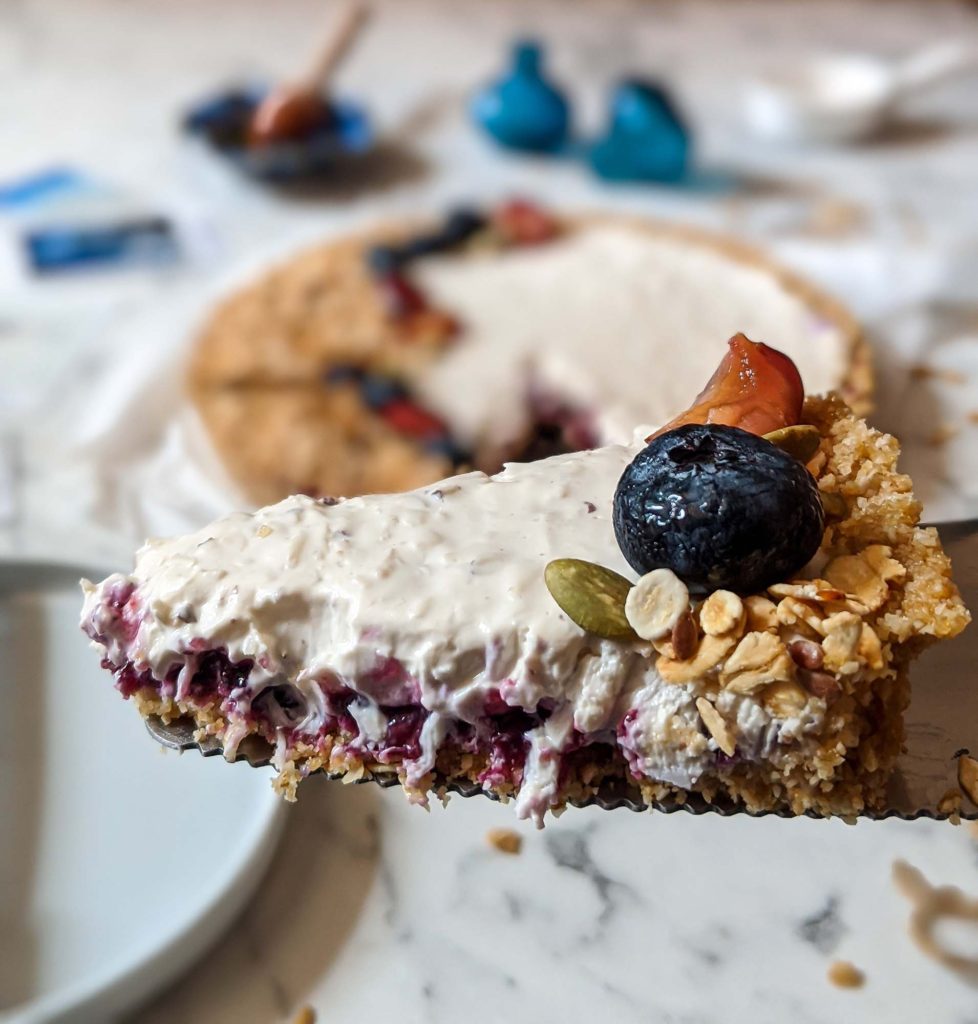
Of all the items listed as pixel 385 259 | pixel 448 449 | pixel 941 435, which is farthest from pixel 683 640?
pixel 385 259

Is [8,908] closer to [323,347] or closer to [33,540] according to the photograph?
[33,540]

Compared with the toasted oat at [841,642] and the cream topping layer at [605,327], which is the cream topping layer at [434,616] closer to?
the toasted oat at [841,642]

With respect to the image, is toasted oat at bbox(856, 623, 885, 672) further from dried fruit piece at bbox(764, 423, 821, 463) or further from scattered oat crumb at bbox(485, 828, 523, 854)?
scattered oat crumb at bbox(485, 828, 523, 854)

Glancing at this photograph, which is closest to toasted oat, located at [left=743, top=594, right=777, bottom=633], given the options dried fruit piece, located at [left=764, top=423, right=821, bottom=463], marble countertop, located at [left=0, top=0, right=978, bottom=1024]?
dried fruit piece, located at [left=764, top=423, right=821, bottom=463]

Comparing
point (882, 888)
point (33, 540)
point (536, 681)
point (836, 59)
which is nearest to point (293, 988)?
point (536, 681)

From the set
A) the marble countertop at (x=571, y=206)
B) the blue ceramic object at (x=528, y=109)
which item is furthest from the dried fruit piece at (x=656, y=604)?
the blue ceramic object at (x=528, y=109)

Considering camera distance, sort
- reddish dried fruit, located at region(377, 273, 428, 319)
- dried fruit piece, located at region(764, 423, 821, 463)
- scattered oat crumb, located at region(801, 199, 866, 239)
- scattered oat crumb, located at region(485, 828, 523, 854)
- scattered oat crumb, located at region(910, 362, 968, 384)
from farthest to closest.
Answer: scattered oat crumb, located at region(801, 199, 866, 239) → reddish dried fruit, located at region(377, 273, 428, 319) → scattered oat crumb, located at region(910, 362, 968, 384) → scattered oat crumb, located at region(485, 828, 523, 854) → dried fruit piece, located at region(764, 423, 821, 463)

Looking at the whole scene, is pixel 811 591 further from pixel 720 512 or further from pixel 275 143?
pixel 275 143
